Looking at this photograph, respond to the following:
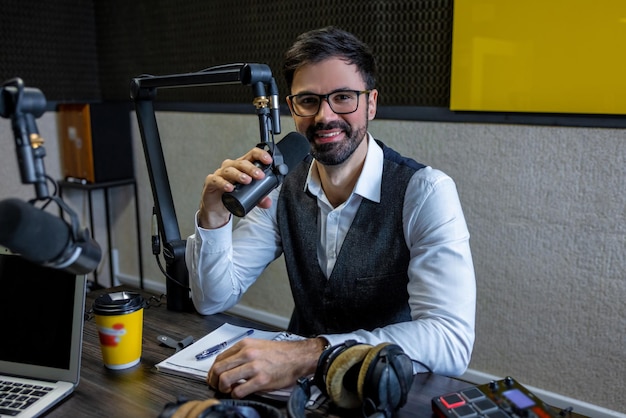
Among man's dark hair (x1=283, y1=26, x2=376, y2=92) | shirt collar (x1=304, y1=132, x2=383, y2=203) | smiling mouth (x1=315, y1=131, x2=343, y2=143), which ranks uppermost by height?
man's dark hair (x1=283, y1=26, x2=376, y2=92)

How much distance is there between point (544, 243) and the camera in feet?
6.58

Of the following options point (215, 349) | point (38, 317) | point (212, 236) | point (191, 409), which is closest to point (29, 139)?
point (191, 409)

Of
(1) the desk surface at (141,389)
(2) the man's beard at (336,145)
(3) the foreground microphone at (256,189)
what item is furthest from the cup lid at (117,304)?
(2) the man's beard at (336,145)

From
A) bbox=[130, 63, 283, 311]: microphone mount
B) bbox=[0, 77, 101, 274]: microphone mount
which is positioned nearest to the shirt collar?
bbox=[130, 63, 283, 311]: microphone mount

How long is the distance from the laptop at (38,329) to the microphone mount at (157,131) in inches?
10.5

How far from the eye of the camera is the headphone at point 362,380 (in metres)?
0.79

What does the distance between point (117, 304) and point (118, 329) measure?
0.04m

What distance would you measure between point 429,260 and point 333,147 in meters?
0.37

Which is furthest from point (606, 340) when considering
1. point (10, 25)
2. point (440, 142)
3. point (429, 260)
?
point (10, 25)

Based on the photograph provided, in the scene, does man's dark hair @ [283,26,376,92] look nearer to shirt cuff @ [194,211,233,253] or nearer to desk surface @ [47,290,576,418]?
shirt cuff @ [194,211,233,253]

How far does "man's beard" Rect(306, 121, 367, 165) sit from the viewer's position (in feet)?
4.58

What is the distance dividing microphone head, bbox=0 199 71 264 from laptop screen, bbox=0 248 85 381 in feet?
1.21

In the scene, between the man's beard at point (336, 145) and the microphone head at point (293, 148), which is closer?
the microphone head at point (293, 148)

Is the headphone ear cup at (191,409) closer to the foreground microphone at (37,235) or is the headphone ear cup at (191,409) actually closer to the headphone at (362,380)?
the headphone at (362,380)
